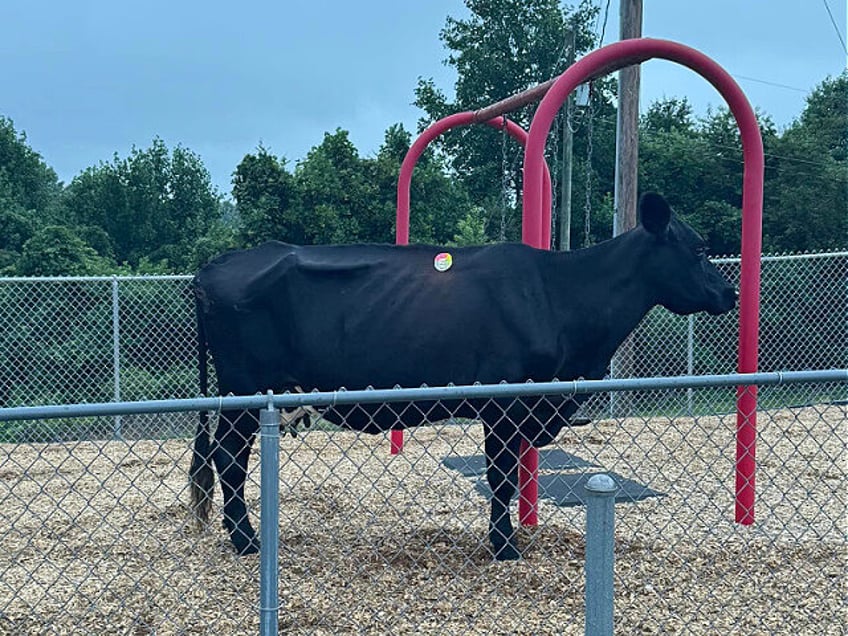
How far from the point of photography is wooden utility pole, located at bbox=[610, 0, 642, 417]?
10047 mm

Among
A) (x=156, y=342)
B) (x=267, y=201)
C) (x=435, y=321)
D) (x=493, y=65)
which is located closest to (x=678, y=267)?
(x=435, y=321)

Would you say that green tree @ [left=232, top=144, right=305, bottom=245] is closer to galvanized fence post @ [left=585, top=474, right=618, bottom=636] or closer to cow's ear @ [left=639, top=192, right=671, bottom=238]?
cow's ear @ [left=639, top=192, right=671, bottom=238]

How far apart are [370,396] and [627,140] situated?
8.42 m

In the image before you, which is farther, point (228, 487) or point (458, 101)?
point (458, 101)

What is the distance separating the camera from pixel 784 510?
570cm

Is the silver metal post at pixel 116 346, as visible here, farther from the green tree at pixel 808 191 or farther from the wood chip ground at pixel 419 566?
the green tree at pixel 808 191

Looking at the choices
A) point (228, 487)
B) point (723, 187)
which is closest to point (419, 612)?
point (228, 487)

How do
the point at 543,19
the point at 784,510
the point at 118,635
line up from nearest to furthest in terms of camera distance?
the point at 118,635 → the point at 784,510 → the point at 543,19

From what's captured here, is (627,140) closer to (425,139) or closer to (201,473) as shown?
(425,139)

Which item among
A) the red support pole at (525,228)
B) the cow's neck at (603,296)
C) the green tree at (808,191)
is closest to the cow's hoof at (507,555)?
the red support pole at (525,228)

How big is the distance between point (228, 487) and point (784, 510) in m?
3.65

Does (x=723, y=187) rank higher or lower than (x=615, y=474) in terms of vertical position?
higher

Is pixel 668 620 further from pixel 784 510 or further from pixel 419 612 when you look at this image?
pixel 784 510

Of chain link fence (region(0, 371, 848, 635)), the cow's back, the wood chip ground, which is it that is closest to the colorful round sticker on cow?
the cow's back
